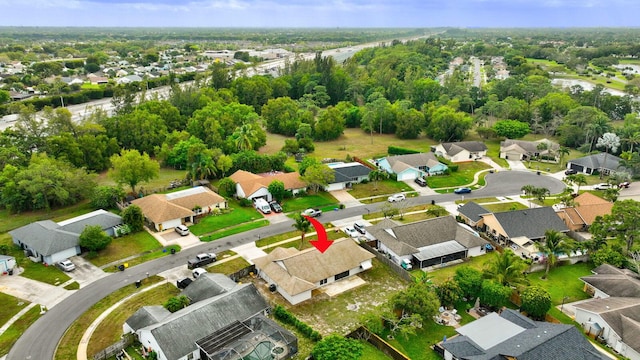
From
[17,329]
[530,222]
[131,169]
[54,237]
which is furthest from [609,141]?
[17,329]

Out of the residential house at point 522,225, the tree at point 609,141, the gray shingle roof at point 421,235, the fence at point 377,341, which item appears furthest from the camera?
the tree at point 609,141

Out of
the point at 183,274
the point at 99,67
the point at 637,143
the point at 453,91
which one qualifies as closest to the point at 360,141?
the point at 453,91

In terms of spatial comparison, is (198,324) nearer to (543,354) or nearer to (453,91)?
(543,354)

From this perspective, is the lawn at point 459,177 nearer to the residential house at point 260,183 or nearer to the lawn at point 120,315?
the residential house at point 260,183

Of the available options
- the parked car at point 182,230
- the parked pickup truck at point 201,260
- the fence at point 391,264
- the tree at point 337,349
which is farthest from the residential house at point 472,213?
the parked car at point 182,230

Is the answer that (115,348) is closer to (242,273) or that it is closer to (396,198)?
(242,273)

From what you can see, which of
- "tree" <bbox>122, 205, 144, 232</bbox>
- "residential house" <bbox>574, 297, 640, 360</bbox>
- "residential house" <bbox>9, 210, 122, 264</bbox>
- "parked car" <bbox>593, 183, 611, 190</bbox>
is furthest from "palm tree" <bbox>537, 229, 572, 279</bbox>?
"residential house" <bbox>9, 210, 122, 264</bbox>

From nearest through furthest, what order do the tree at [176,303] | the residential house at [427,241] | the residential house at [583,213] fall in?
1. the tree at [176,303]
2. the residential house at [427,241]
3. the residential house at [583,213]
